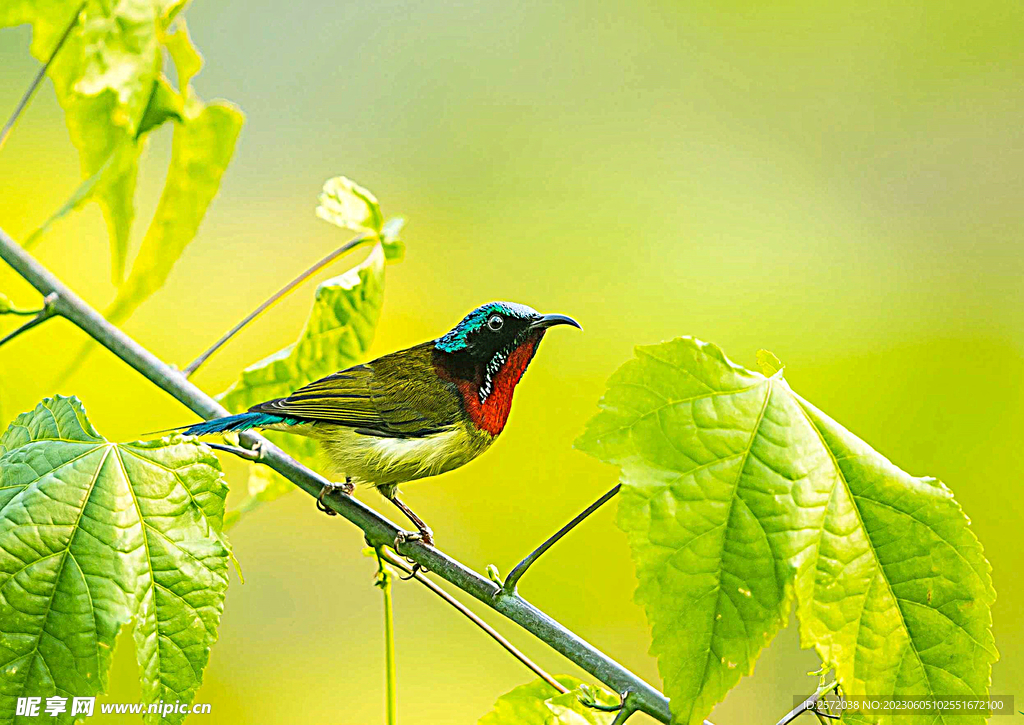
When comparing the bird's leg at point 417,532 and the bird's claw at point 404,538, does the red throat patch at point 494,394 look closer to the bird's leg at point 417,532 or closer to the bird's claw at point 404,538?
the bird's leg at point 417,532

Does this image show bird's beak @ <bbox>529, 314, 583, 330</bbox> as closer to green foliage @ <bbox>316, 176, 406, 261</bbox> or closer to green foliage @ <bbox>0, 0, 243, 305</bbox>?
green foliage @ <bbox>316, 176, 406, 261</bbox>

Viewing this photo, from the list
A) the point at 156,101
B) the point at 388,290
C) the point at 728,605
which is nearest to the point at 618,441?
the point at 728,605

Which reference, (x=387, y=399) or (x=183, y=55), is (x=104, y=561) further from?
(x=183, y=55)

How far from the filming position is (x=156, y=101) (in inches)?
67.2

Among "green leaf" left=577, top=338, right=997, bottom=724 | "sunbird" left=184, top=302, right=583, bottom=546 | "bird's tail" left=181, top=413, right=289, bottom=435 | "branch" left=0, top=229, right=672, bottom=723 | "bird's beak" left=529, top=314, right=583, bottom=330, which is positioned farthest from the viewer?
"sunbird" left=184, top=302, right=583, bottom=546

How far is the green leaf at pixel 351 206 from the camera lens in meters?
1.72

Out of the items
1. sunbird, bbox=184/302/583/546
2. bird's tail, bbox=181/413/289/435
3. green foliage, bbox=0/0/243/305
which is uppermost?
green foliage, bbox=0/0/243/305

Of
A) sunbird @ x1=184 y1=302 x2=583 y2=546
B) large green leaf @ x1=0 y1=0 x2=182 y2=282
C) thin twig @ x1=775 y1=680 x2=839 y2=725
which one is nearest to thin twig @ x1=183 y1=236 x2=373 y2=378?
sunbird @ x1=184 y1=302 x2=583 y2=546

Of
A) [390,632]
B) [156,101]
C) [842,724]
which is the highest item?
[156,101]

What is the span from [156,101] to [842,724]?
1.60m

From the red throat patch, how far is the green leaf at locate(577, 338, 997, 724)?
2.46ft

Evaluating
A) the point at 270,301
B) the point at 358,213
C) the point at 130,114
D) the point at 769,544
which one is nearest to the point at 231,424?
the point at 270,301

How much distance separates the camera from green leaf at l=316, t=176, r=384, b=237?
1717 mm

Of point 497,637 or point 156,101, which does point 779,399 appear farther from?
point 156,101
